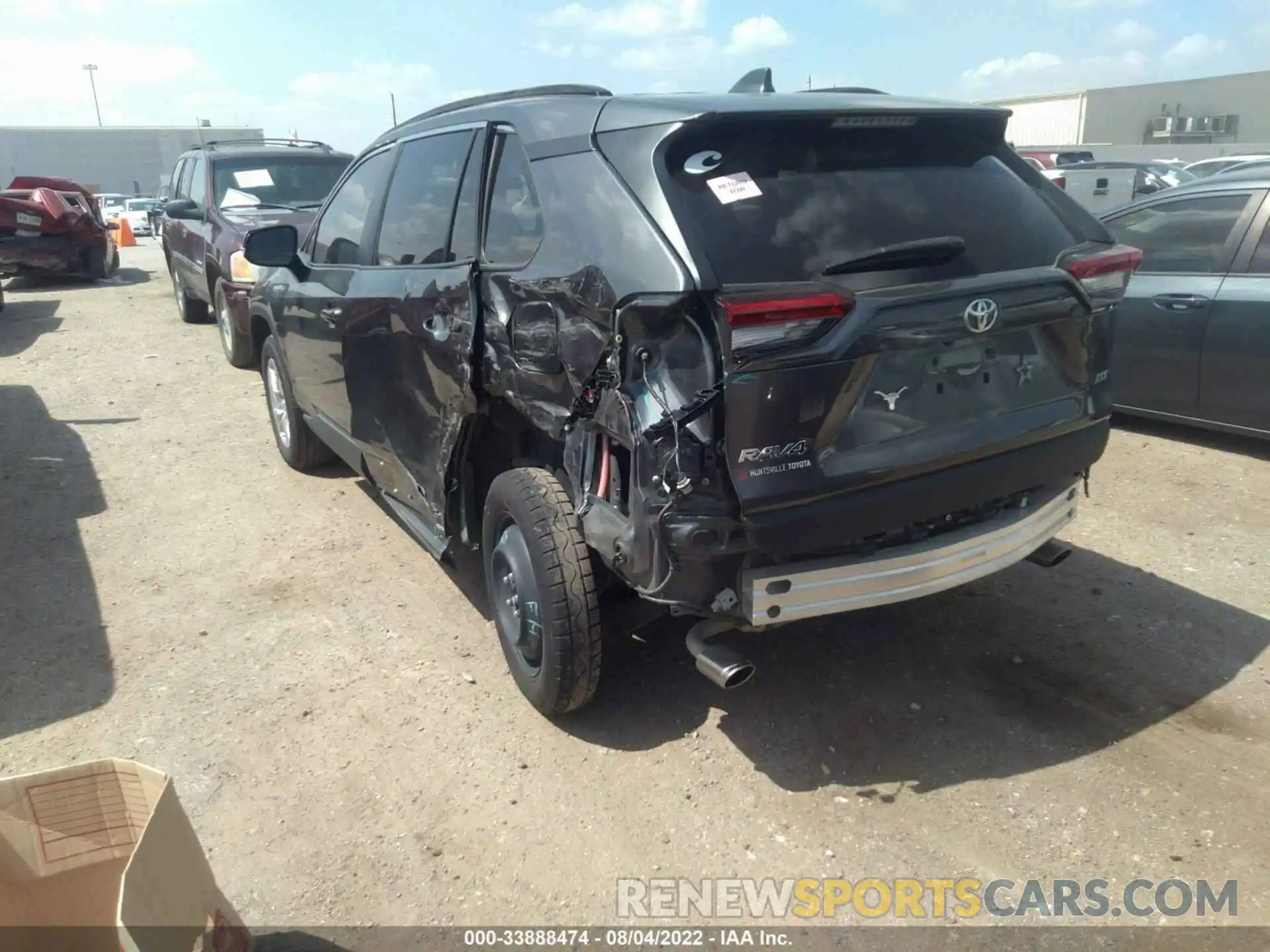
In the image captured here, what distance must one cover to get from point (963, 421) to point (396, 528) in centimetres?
333

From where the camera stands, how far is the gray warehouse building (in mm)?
67500

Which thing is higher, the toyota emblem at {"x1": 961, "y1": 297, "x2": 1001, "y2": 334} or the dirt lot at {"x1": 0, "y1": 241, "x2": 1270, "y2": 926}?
the toyota emblem at {"x1": 961, "y1": 297, "x2": 1001, "y2": 334}

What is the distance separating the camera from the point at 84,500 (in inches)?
224

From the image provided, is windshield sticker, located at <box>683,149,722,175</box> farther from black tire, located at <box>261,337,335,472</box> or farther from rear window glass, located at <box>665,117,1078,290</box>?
black tire, located at <box>261,337,335,472</box>

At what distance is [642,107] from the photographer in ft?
9.43

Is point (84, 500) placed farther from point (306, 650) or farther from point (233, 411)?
point (306, 650)

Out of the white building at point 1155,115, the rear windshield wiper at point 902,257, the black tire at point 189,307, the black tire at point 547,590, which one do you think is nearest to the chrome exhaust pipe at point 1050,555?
the rear windshield wiper at point 902,257

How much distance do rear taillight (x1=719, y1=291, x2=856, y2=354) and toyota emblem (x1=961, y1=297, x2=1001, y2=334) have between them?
45 cm

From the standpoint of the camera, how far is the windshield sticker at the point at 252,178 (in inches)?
370

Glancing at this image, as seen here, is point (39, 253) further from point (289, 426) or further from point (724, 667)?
point (724, 667)

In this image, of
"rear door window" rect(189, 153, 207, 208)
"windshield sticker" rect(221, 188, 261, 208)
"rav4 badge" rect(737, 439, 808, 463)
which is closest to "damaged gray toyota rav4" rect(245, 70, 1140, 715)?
"rav4 badge" rect(737, 439, 808, 463)

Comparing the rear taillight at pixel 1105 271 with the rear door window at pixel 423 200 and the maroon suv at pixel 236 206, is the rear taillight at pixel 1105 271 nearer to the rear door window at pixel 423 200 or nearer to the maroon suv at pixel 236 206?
the rear door window at pixel 423 200

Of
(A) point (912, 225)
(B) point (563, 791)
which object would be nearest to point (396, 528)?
(B) point (563, 791)

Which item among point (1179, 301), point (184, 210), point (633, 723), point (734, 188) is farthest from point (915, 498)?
point (184, 210)
